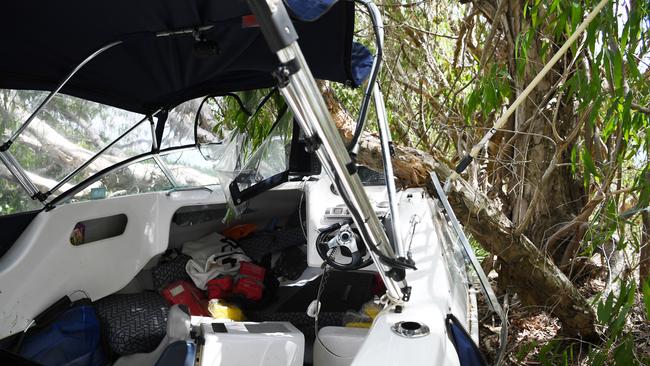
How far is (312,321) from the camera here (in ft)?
11.3

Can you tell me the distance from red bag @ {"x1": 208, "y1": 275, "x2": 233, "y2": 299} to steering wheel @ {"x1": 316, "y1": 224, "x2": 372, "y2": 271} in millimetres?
1165

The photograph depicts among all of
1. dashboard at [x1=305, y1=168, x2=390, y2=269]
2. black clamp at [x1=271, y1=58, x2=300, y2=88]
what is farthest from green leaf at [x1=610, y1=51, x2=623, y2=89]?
black clamp at [x1=271, y1=58, x2=300, y2=88]

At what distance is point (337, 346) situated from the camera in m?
2.72

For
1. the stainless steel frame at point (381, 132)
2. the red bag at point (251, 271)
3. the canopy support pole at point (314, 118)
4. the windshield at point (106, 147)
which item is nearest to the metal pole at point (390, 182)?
the stainless steel frame at point (381, 132)

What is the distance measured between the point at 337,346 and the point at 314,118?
57.8 inches

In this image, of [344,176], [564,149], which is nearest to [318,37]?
[344,176]

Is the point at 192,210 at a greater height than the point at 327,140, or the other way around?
the point at 327,140

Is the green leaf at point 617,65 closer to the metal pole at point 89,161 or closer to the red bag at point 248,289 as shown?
the red bag at point 248,289

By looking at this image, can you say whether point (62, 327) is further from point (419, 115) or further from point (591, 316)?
point (419, 115)

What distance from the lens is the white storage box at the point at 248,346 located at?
8.36 ft

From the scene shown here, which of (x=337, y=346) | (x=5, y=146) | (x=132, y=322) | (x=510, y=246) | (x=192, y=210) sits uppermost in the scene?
(x=5, y=146)

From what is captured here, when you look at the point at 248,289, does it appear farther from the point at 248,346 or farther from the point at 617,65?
the point at 617,65

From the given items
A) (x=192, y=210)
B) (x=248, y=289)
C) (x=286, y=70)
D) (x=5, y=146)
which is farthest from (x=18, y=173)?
(x=286, y=70)

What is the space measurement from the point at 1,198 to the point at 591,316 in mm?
3922
